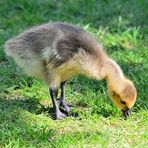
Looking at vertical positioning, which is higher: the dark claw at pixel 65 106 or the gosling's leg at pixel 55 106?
the gosling's leg at pixel 55 106

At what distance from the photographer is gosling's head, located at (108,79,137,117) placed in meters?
4.23

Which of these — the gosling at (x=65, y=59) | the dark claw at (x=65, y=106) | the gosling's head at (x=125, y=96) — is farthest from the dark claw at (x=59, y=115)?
the gosling's head at (x=125, y=96)

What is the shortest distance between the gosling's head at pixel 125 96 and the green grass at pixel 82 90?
0.35 feet

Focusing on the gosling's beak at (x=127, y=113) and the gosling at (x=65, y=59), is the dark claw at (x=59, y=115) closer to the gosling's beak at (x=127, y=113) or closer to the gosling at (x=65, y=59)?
the gosling at (x=65, y=59)

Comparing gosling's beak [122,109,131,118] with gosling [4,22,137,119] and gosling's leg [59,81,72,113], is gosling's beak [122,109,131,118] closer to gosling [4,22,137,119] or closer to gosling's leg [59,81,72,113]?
gosling [4,22,137,119]

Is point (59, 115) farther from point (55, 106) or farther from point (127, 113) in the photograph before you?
point (127, 113)

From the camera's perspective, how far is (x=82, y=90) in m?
4.89

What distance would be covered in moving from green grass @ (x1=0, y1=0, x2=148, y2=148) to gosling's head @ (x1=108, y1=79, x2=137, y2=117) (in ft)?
0.35

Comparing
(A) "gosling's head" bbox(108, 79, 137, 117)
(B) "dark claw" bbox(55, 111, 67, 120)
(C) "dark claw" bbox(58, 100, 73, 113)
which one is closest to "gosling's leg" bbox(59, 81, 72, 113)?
(C) "dark claw" bbox(58, 100, 73, 113)

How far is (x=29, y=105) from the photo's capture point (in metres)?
4.57

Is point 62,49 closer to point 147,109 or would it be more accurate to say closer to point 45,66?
point 45,66

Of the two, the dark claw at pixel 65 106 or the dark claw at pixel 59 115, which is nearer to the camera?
the dark claw at pixel 59 115

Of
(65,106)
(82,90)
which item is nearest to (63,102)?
(65,106)

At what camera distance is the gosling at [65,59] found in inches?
165
